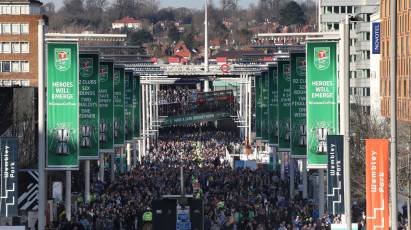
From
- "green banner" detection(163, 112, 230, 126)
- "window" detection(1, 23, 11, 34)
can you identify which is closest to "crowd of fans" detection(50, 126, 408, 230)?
"window" detection(1, 23, 11, 34)

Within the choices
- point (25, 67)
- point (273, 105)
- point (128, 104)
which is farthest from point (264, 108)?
point (25, 67)

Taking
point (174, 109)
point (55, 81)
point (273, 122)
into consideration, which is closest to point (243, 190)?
point (273, 122)

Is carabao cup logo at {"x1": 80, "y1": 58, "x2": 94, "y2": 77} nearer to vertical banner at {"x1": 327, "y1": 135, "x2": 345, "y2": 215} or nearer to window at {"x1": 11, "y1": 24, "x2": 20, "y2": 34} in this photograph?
vertical banner at {"x1": 327, "y1": 135, "x2": 345, "y2": 215}

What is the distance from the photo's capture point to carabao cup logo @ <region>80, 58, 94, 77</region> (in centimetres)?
5119

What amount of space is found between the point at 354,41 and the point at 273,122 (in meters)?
64.4

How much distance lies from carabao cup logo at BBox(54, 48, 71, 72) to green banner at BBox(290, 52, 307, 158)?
10.5m

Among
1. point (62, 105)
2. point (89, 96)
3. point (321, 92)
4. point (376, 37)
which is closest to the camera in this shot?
point (62, 105)

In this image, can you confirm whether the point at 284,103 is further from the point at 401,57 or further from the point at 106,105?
the point at 401,57

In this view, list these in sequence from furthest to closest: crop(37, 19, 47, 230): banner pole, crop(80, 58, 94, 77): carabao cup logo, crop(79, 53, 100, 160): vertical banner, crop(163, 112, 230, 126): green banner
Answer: crop(163, 112, 230, 126): green banner, crop(80, 58, 94, 77): carabao cup logo, crop(79, 53, 100, 160): vertical banner, crop(37, 19, 47, 230): banner pole

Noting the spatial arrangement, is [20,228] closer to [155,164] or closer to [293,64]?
[293,64]

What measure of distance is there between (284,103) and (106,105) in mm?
6745

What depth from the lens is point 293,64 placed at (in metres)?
52.2

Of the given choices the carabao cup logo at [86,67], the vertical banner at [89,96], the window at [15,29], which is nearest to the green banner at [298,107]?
the vertical banner at [89,96]

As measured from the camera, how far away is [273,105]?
217ft
